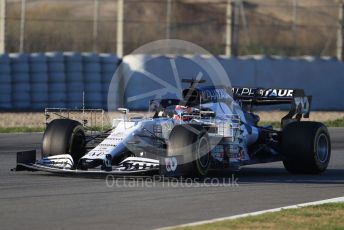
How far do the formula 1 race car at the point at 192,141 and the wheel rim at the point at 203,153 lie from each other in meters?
0.01

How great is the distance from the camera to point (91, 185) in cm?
1345

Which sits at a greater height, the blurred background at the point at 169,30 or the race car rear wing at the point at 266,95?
the blurred background at the point at 169,30

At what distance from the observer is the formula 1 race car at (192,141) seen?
45.3 feet

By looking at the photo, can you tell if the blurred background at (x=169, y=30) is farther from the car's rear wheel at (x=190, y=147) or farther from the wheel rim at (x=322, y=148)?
the car's rear wheel at (x=190, y=147)

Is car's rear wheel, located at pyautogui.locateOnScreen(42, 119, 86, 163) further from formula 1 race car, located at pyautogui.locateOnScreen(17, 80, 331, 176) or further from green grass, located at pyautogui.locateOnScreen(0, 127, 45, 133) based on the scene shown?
green grass, located at pyautogui.locateOnScreen(0, 127, 45, 133)

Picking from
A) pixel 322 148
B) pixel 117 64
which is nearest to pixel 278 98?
pixel 322 148

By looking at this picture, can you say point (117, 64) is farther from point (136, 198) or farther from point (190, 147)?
point (136, 198)

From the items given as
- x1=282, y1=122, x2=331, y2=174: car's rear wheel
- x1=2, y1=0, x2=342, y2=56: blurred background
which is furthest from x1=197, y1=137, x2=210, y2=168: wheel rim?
x1=2, y1=0, x2=342, y2=56: blurred background

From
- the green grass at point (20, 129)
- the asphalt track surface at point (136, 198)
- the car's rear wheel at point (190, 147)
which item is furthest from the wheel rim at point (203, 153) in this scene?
the green grass at point (20, 129)

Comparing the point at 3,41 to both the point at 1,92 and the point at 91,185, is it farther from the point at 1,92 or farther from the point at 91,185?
the point at 91,185

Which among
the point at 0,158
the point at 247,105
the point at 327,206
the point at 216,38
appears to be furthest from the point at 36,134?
the point at 216,38

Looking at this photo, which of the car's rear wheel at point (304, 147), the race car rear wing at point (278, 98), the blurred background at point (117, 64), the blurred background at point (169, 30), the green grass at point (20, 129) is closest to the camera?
the car's rear wheel at point (304, 147)

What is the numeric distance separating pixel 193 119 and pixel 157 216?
14.3 ft

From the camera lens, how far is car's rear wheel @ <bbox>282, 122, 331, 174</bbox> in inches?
610
